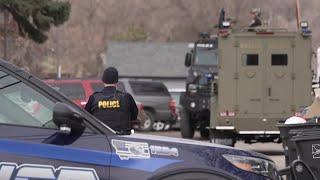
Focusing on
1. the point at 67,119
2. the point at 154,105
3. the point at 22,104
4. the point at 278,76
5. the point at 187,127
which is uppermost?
the point at 154,105

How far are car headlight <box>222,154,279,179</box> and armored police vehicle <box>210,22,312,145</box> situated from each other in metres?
10.4

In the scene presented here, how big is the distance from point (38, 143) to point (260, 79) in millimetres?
11759

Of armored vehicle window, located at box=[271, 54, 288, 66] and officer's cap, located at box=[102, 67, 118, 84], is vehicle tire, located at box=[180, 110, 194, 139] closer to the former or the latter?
armored vehicle window, located at box=[271, 54, 288, 66]

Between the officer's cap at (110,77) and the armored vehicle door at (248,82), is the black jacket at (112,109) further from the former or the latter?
the armored vehicle door at (248,82)

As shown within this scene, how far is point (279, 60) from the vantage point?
16.3 metres

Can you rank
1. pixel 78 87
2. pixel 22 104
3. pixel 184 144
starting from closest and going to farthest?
pixel 22 104 < pixel 184 144 < pixel 78 87

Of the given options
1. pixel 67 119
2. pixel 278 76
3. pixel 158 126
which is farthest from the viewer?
pixel 158 126

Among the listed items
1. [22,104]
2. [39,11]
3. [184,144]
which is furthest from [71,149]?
[39,11]

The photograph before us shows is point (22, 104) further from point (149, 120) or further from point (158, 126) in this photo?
point (158, 126)

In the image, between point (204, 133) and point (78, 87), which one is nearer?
point (78, 87)

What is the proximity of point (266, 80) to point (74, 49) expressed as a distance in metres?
61.9

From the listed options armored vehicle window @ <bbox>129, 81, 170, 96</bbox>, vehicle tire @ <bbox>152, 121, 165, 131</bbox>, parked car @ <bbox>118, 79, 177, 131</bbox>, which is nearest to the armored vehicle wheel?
parked car @ <bbox>118, 79, 177, 131</bbox>

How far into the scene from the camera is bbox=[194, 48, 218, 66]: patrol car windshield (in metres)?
21.6

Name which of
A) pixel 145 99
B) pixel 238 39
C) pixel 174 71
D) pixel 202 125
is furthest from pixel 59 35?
pixel 238 39
